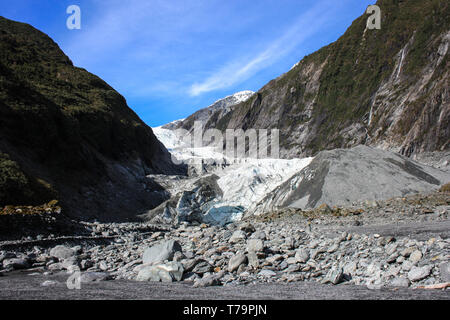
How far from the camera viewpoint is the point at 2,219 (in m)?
14.1

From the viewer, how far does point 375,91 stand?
2520 inches

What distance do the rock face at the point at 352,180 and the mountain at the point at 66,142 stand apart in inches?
567

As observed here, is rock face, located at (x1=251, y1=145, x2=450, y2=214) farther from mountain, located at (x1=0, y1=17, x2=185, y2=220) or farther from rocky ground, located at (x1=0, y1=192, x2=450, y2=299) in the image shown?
mountain, located at (x1=0, y1=17, x2=185, y2=220)

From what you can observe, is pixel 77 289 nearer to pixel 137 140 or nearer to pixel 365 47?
pixel 137 140

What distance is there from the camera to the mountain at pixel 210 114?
5197 inches

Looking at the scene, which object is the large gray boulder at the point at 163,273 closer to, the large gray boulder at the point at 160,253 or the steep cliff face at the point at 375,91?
the large gray boulder at the point at 160,253

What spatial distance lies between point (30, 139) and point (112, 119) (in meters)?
17.0

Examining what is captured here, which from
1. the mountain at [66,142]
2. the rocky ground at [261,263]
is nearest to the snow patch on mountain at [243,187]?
the mountain at [66,142]

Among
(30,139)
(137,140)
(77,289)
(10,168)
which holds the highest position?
(137,140)

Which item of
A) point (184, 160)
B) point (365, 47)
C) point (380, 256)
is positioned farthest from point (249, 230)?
point (365, 47)

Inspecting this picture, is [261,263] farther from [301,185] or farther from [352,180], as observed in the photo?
[301,185]

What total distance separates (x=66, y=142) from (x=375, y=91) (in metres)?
54.9

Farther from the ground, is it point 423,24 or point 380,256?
point 423,24

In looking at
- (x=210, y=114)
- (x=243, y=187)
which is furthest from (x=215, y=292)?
(x=210, y=114)
